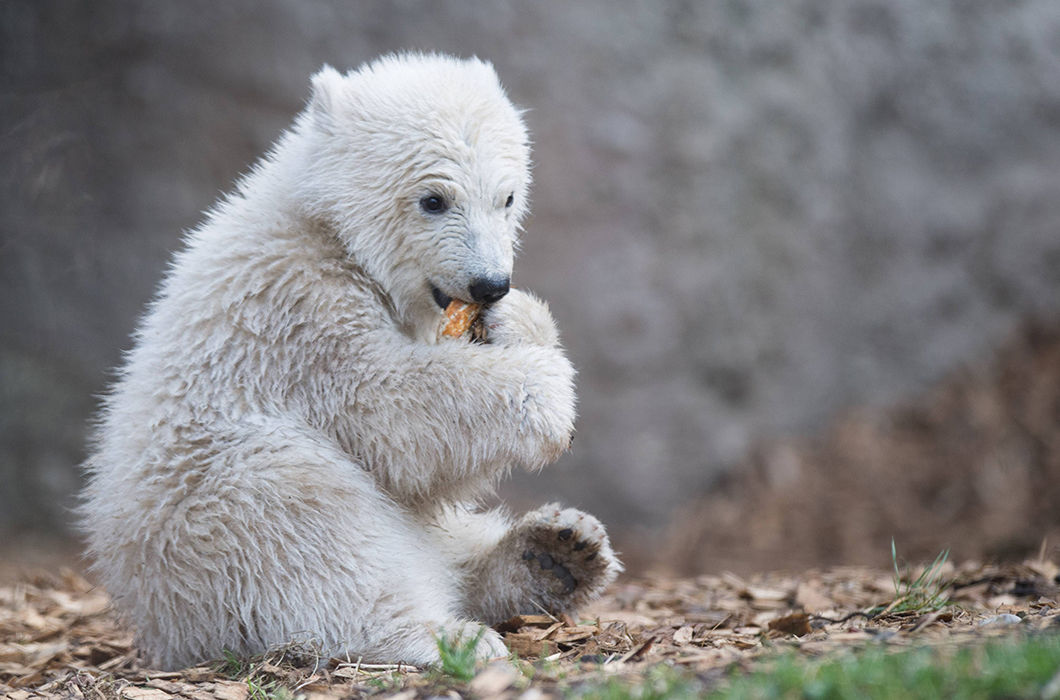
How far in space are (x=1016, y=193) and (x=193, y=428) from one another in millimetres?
7398

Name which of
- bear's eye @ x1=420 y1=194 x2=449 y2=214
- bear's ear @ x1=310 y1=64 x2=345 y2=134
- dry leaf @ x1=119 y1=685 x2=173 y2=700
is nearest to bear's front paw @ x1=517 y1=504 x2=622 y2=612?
bear's eye @ x1=420 y1=194 x2=449 y2=214

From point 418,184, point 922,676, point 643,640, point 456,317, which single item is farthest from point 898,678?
point 418,184

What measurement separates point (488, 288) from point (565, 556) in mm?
1105

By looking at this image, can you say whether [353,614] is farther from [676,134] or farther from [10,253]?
[676,134]

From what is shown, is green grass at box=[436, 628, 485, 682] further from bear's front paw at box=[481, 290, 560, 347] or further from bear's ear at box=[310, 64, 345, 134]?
bear's ear at box=[310, 64, 345, 134]

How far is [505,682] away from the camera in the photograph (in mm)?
2826

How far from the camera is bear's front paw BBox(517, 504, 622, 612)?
3801 mm

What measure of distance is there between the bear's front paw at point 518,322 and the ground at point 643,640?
108 cm

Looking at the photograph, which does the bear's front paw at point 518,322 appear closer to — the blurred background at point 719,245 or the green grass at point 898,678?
the green grass at point 898,678

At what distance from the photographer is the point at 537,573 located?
154 inches

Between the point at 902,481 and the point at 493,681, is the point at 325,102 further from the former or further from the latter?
the point at 902,481

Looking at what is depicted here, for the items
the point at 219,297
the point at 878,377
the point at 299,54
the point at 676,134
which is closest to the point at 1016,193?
the point at 878,377

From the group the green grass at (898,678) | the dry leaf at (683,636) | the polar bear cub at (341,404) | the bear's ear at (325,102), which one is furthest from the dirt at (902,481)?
the green grass at (898,678)

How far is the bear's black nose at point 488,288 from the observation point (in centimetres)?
351
